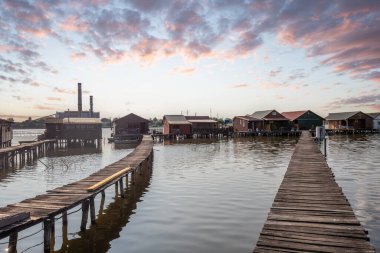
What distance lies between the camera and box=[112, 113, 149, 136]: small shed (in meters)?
70.1

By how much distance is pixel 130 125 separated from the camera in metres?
71.2

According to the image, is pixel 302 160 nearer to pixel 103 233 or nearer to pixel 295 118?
pixel 103 233

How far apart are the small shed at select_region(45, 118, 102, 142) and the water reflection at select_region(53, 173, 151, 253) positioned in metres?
44.1

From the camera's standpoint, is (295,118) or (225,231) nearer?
(225,231)

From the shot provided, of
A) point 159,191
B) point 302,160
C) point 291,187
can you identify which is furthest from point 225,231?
point 302,160

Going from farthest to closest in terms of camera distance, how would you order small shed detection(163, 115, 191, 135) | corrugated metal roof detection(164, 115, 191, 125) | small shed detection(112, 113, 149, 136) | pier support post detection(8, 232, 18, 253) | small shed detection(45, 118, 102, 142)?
corrugated metal roof detection(164, 115, 191, 125) → small shed detection(163, 115, 191, 135) → small shed detection(112, 113, 149, 136) → small shed detection(45, 118, 102, 142) → pier support post detection(8, 232, 18, 253)

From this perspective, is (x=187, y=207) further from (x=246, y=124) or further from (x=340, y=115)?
(x=340, y=115)

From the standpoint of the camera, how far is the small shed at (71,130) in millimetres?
58906

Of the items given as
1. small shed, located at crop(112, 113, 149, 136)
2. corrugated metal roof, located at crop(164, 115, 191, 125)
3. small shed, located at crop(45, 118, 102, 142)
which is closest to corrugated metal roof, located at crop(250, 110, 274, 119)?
corrugated metal roof, located at crop(164, 115, 191, 125)

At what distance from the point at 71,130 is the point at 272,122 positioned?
50.3 metres

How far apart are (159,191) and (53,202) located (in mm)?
8374

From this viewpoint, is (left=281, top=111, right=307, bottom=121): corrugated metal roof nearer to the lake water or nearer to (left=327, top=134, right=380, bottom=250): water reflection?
(left=327, top=134, right=380, bottom=250): water reflection

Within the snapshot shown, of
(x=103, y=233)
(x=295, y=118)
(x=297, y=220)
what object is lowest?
(x=103, y=233)

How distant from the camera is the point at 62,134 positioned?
194 feet
